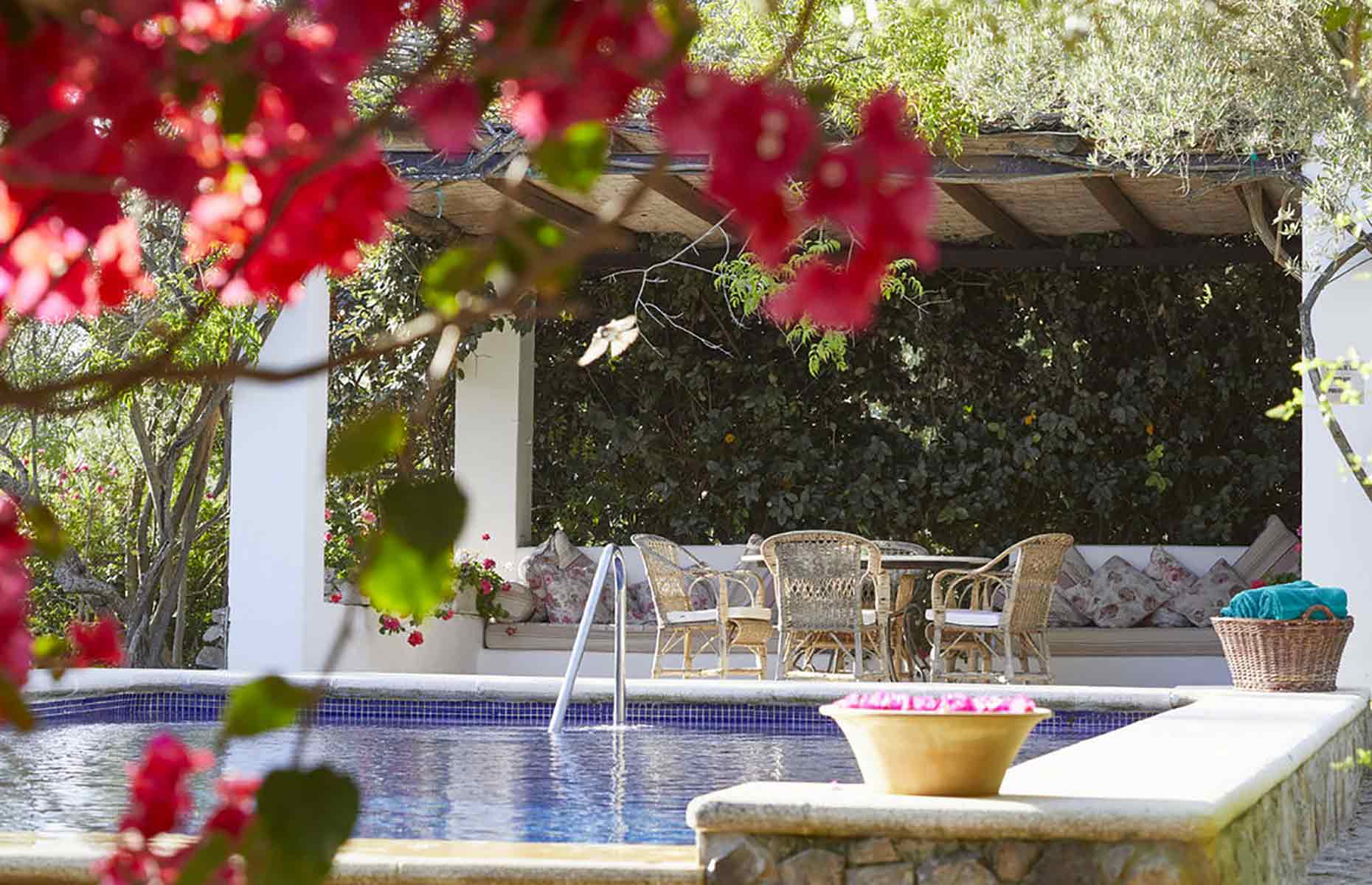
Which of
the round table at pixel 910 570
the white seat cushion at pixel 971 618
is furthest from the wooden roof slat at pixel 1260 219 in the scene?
the white seat cushion at pixel 971 618

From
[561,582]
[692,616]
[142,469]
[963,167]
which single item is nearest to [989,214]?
[963,167]

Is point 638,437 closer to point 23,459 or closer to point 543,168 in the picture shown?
point 23,459

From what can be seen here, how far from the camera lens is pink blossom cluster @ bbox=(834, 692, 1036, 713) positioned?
10.3 feet

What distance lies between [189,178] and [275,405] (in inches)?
303

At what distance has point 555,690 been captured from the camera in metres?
6.80

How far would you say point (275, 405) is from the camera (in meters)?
8.44

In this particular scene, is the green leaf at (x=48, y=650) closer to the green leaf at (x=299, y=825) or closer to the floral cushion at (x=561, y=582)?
the green leaf at (x=299, y=825)

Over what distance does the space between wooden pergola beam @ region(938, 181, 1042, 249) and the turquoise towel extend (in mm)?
3256

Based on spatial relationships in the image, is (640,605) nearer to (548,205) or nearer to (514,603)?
(514,603)

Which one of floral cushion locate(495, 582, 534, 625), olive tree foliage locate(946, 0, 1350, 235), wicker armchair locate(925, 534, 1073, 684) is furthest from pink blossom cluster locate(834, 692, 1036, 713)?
floral cushion locate(495, 582, 534, 625)

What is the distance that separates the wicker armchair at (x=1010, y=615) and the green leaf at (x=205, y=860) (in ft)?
23.5

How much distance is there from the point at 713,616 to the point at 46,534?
741cm

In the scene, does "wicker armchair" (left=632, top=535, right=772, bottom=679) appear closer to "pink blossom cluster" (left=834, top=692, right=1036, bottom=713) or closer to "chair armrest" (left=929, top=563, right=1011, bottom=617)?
"chair armrest" (left=929, top=563, right=1011, bottom=617)

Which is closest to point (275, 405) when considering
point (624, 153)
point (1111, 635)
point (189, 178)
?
point (624, 153)
